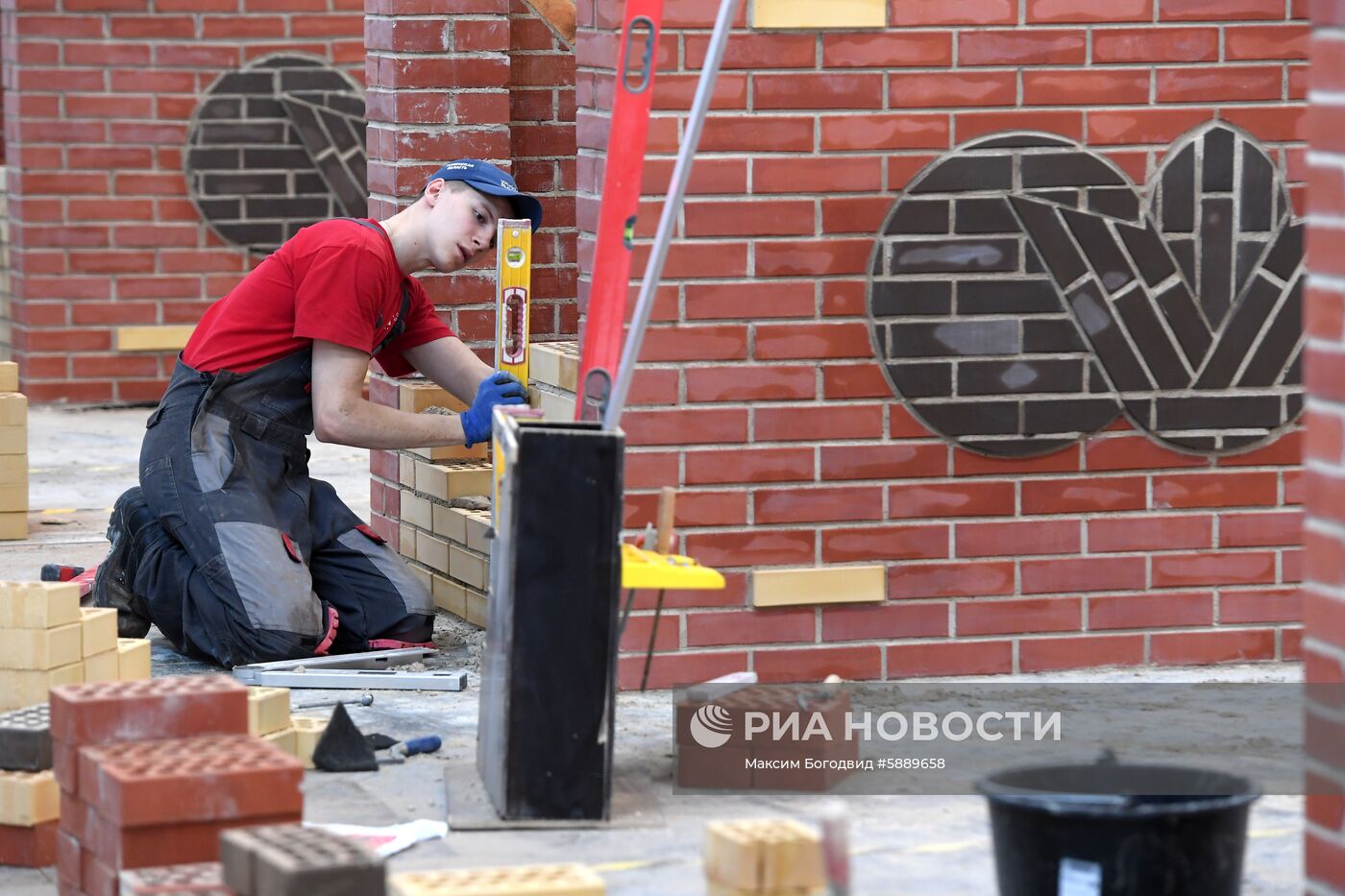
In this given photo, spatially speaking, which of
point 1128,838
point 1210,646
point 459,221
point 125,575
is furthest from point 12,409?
point 1128,838

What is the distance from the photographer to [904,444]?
17.8ft

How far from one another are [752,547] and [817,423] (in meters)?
0.37

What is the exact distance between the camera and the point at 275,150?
10789 mm

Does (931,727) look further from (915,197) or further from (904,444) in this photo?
(915,197)

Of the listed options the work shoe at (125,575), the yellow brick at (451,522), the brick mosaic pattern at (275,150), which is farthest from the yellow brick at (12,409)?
the brick mosaic pattern at (275,150)

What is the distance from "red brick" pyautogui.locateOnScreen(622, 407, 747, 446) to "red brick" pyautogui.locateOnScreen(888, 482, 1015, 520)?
464 millimetres

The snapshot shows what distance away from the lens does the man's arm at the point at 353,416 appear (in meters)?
5.53

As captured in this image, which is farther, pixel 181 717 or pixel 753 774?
pixel 753 774

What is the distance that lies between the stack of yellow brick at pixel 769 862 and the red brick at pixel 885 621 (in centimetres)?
208

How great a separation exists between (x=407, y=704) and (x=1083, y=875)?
2448mm

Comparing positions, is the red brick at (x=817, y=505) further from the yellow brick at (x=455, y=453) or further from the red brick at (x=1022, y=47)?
the yellow brick at (x=455, y=453)

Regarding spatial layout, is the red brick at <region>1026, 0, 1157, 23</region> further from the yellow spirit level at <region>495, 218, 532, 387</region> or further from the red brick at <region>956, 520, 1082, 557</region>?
the yellow spirit level at <region>495, 218, 532, 387</region>

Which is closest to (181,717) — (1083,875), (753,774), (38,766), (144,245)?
(38,766)

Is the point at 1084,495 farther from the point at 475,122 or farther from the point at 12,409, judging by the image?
the point at 12,409
